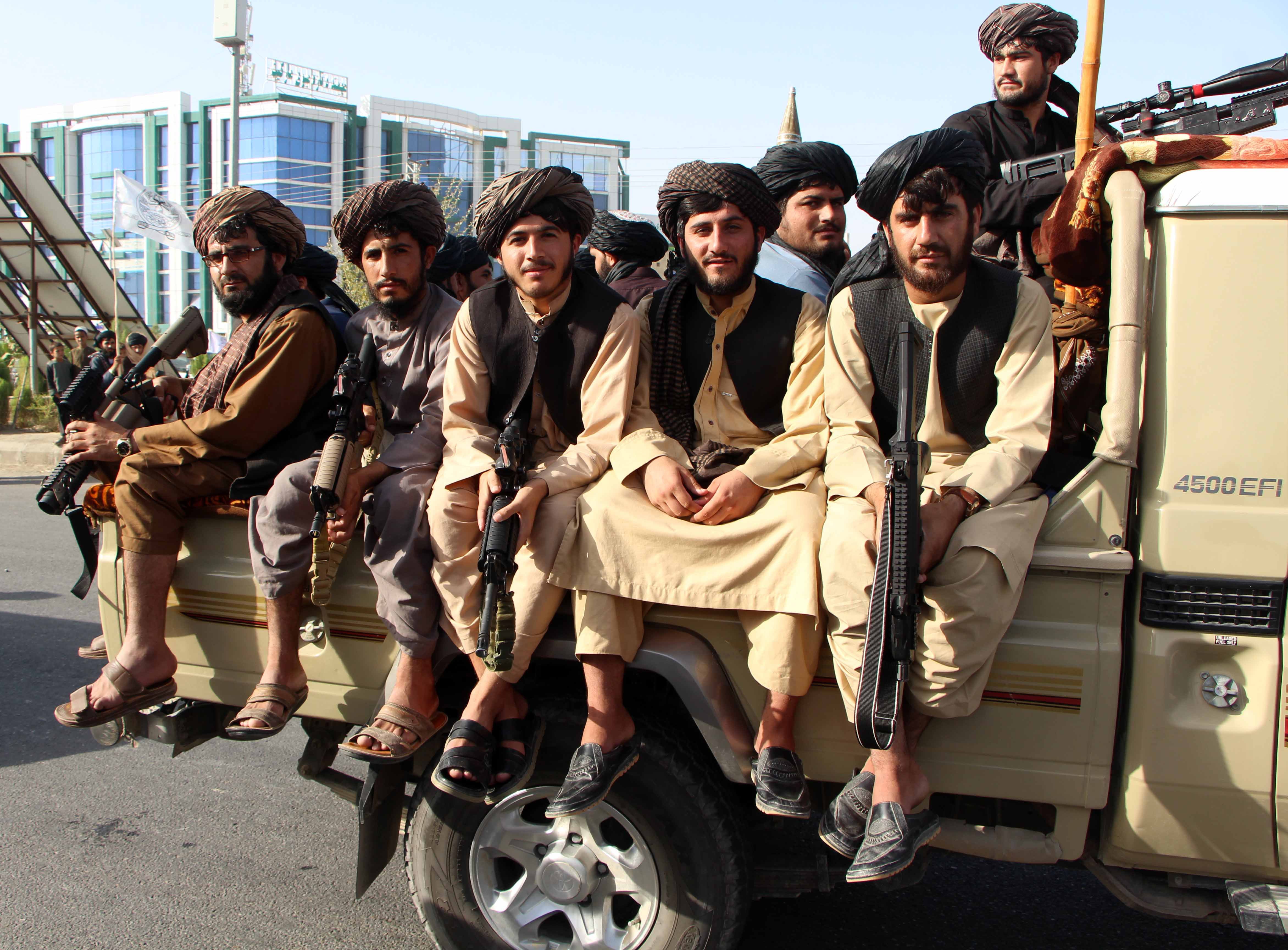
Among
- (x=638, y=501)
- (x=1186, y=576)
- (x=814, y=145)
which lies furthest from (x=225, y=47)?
(x=1186, y=576)

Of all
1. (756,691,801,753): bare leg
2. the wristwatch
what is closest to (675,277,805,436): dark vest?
the wristwatch

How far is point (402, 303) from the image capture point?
135 inches

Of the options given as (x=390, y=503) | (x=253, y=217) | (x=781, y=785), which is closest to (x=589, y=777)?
(x=781, y=785)

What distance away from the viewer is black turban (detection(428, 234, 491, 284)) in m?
5.27

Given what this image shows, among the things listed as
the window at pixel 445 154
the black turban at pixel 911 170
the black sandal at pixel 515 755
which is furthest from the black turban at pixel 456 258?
the window at pixel 445 154

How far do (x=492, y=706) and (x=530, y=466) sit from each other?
2.67 ft

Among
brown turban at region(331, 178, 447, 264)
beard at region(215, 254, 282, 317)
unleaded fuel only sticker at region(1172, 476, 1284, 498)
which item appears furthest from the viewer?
beard at region(215, 254, 282, 317)

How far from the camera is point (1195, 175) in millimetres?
2236

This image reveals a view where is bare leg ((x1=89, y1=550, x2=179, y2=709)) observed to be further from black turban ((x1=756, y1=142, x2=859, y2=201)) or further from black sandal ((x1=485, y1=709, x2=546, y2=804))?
black turban ((x1=756, y1=142, x2=859, y2=201))

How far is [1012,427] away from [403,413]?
1.97 metres

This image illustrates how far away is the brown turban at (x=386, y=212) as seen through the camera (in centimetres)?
341

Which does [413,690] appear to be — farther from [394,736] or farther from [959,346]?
[959,346]

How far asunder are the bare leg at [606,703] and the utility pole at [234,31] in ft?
39.4

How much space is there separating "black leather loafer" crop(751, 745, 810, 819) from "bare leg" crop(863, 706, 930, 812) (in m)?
0.17
